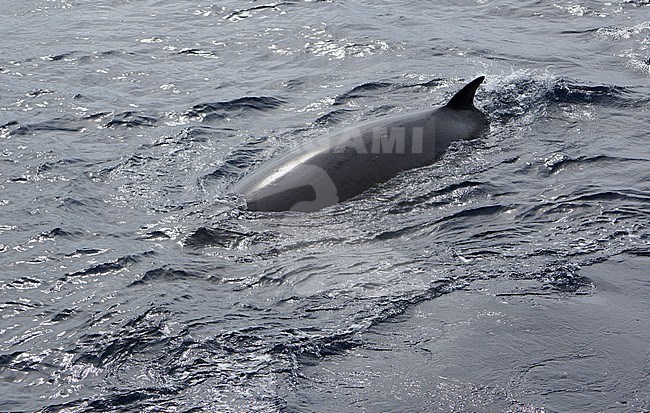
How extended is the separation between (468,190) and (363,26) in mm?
7543

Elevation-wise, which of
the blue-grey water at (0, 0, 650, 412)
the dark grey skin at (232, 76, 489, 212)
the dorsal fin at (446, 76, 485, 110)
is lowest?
the blue-grey water at (0, 0, 650, 412)

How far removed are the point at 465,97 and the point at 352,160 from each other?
1935 mm

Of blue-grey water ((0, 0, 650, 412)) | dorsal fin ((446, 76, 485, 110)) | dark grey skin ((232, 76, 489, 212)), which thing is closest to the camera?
blue-grey water ((0, 0, 650, 412))

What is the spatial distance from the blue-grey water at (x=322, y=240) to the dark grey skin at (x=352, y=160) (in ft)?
0.68

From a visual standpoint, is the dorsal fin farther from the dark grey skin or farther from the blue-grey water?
the blue-grey water

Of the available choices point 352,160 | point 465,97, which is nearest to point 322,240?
point 352,160

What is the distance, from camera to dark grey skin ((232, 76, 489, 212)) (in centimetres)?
933

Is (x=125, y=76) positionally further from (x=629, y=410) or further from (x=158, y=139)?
(x=629, y=410)

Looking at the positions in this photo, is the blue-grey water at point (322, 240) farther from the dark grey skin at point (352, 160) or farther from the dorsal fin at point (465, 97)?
the dorsal fin at point (465, 97)

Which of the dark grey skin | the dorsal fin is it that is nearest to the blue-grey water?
the dark grey skin

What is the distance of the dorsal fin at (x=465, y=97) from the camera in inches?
427

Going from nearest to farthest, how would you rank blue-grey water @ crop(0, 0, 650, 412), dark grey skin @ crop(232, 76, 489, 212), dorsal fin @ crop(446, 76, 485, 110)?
blue-grey water @ crop(0, 0, 650, 412) < dark grey skin @ crop(232, 76, 489, 212) < dorsal fin @ crop(446, 76, 485, 110)


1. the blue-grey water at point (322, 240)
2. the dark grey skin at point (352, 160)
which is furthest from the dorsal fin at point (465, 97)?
the blue-grey water at point (322, 240)

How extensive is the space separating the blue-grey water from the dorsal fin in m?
0.54
